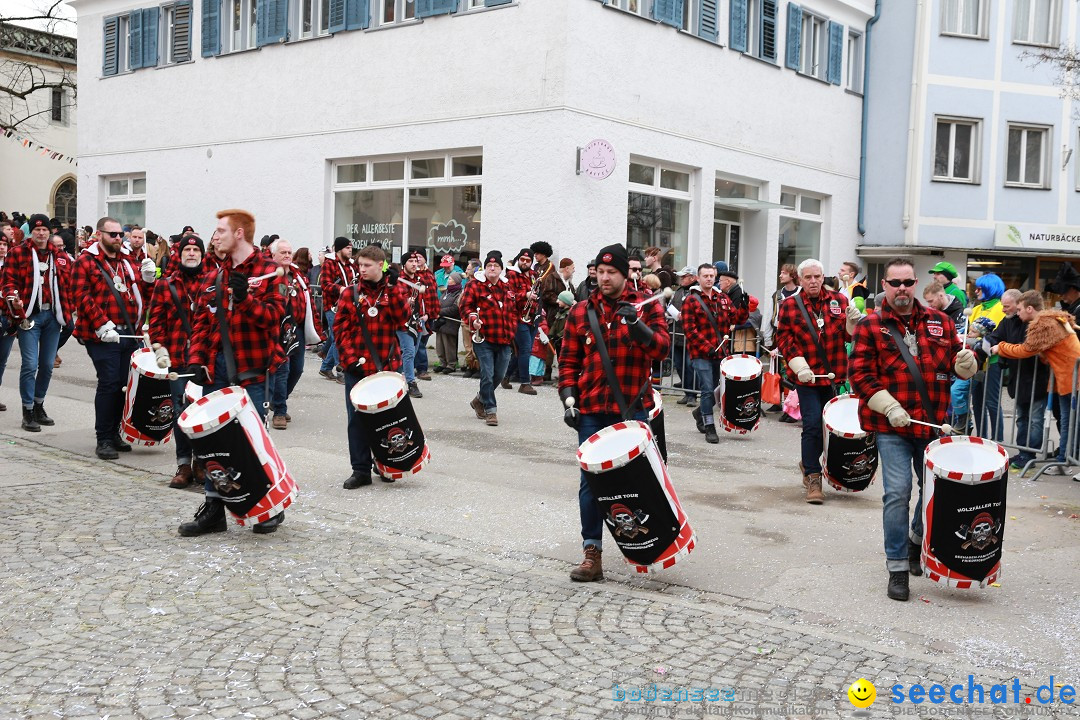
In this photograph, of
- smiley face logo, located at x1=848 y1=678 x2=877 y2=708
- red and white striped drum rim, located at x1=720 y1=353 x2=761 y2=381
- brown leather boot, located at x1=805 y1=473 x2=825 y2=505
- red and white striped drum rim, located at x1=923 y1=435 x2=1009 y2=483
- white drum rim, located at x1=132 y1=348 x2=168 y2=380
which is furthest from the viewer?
red and white striped drum rim, located at x1=720 y1=353 x2=761 y2=381

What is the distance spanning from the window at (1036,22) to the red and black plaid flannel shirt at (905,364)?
21112mm

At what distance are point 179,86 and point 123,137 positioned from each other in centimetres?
232

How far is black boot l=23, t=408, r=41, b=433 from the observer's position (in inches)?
422

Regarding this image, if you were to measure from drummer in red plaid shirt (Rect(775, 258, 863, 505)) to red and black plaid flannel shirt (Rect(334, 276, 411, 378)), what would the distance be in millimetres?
3142

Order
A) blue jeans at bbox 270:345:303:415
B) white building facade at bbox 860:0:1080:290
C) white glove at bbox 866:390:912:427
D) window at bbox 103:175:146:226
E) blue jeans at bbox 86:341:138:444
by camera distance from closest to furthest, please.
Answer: white glove at bbox 866:390:912:427
blue jeans at bbox 86:341:138:444
blue jeans at bbox 270:345:303:415
white building facade at bbox 860:0:1080:290
window at bbox 103:175:146:226

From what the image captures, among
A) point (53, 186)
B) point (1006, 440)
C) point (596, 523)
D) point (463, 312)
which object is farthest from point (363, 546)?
point (53, 186)

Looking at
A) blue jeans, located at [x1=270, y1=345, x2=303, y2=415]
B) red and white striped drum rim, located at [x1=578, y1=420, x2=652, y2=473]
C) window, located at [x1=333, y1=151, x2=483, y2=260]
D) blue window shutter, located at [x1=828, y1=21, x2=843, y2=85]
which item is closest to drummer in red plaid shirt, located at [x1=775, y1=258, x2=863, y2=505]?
red and white striped drum rim, located at [x1=578, y1=420, x2=652, y2=473]

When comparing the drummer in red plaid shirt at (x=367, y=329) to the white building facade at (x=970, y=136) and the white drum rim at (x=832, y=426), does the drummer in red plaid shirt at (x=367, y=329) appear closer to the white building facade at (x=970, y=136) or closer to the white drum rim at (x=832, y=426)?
the white drum rim at (x=832, y=426)

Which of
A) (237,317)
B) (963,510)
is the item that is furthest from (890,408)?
(237,317)

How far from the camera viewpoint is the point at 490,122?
17.9 meters

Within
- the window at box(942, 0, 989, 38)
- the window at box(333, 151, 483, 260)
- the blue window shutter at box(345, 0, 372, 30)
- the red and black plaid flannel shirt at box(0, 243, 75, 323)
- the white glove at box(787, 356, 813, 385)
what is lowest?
the white glove at box(787, 356, 813, 385)

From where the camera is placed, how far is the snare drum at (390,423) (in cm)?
831

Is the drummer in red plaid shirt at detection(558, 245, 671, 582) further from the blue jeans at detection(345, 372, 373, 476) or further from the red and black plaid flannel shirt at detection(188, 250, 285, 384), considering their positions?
the blue jeans at detection(345, 372, 373, 476)

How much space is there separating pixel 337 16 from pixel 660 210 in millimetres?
6808
